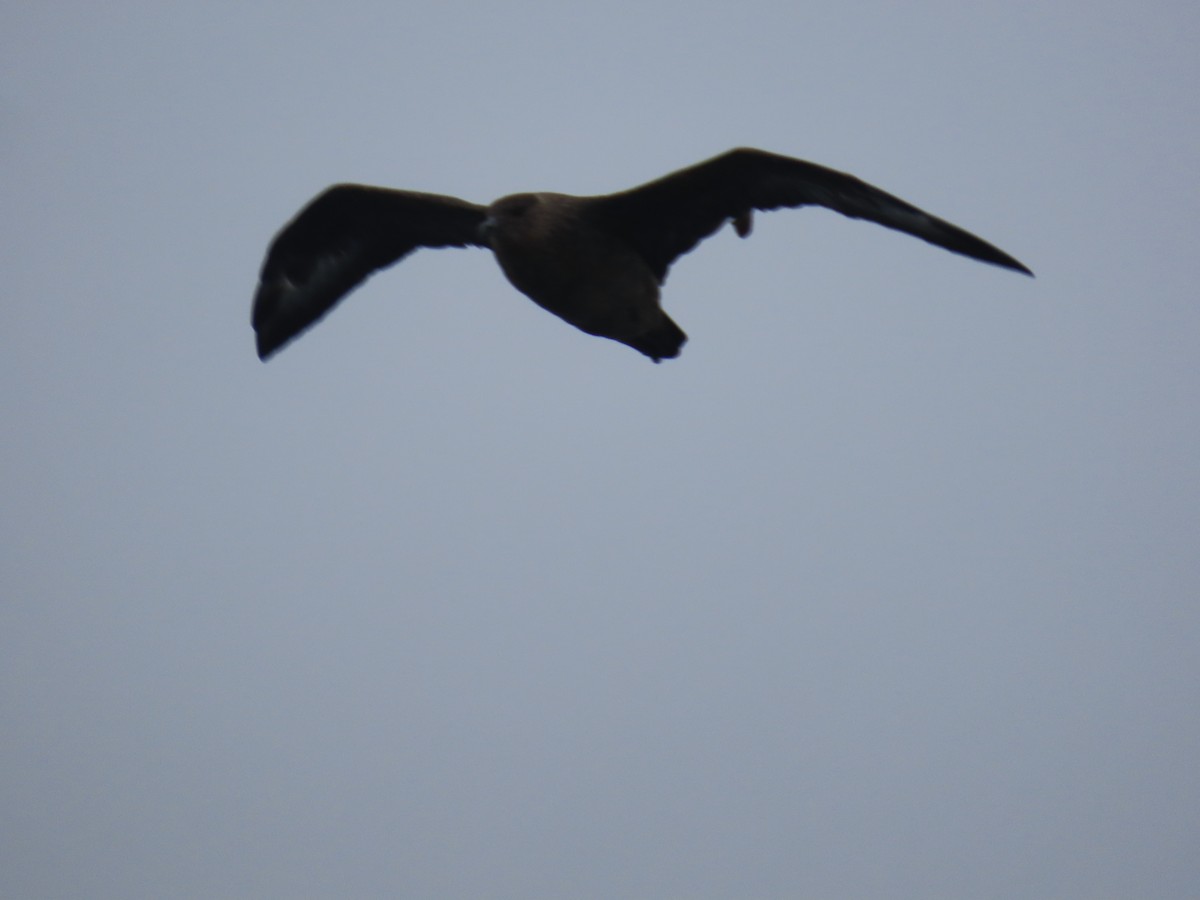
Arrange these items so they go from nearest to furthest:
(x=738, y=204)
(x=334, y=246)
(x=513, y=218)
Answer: (x=513, y=218)
(x=738, y=204)
(x=334, y=246)

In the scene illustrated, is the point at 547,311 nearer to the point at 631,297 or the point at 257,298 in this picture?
the point at 631,297

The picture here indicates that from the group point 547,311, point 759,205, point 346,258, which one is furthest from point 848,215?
point 346,258

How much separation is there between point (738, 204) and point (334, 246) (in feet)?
8.80

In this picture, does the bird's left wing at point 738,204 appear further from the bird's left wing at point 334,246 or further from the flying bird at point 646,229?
the bird's left wing at point 334,246

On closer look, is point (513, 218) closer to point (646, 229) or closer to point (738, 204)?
point (646, 229)

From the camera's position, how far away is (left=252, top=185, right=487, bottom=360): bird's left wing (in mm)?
6949

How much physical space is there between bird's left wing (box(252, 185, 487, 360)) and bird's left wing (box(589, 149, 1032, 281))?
1330mm

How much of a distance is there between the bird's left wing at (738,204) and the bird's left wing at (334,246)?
1.33 m

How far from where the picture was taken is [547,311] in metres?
5.90

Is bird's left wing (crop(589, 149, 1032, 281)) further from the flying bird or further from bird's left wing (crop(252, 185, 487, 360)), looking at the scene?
bird's left wing (crop(252, 185, 487, 360))

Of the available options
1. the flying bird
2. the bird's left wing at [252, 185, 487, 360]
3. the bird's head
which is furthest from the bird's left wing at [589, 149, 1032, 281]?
the bird's left wing at [252, 185, 487, 360]

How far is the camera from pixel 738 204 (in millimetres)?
5914

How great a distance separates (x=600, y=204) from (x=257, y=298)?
257cm

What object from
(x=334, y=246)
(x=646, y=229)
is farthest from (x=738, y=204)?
(x=334, y=246)
